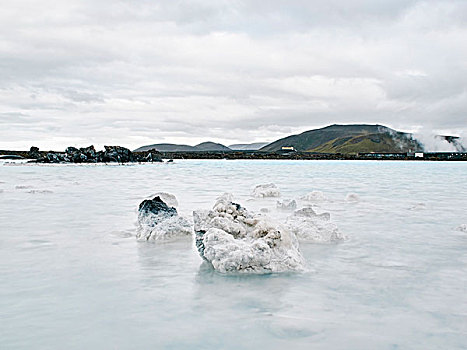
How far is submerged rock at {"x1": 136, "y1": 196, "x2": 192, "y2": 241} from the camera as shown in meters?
7.73

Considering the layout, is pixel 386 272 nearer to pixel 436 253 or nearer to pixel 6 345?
pixel 436 253

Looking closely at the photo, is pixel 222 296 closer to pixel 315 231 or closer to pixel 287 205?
pixel 315 231

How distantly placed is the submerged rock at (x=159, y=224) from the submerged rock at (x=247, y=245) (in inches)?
42.6

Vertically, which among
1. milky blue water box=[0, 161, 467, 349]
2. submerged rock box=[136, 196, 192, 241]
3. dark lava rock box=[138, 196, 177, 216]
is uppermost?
dark lava rock box=[138, 196, 177, 216]

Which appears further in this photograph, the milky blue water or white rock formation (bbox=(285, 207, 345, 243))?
white rock formation (bbox=(285, 207, 345, 243))

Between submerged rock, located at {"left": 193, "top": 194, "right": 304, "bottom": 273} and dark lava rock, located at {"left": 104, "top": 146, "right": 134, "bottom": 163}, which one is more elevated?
dark lava rock, located at {"left": 104, "top": 146, "right": 134, "bottom": 163}

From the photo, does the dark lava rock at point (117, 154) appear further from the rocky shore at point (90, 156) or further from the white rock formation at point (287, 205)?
the white rock formation at point (287, 205)

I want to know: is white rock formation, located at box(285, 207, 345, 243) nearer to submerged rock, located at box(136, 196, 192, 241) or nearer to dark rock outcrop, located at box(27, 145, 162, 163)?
submerged rock, located at box(136, 196, 192, 241)

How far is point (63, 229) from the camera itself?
351 inches

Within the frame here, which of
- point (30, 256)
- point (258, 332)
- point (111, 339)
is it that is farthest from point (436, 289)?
point (30, 256)

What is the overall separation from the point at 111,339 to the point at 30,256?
3612mm

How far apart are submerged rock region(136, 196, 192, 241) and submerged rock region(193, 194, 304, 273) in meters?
1.08

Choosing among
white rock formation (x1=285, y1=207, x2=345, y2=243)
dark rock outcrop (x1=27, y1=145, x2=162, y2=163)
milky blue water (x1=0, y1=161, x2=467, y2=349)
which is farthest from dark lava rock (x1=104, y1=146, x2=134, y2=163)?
white rock formation (x1=285, y1=207, x2=345, y2=243)

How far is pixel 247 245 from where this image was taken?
227 inches
